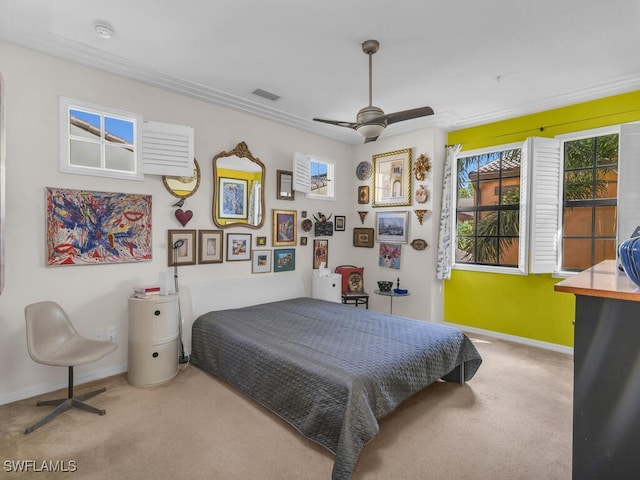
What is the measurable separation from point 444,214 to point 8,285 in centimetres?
456

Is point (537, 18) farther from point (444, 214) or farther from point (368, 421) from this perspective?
point (368, 421)

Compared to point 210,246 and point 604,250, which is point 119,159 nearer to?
point 210,246

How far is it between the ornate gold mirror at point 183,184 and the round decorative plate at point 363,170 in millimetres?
2594

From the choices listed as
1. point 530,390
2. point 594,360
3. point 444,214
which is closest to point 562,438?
point 530,390

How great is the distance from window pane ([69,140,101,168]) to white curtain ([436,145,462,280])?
3969 mm

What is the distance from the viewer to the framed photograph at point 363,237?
5121 millimetres

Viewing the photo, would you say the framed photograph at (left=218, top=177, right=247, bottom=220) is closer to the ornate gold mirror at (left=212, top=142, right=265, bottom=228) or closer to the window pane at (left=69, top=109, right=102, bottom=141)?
the ornate gold mirror at (left=212, top=142, right=265, bottom=228)

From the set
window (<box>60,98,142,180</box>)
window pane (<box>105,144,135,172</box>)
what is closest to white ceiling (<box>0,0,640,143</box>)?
window (<box>60,98,142,180</box>)

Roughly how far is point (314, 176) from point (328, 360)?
3232 millimetres

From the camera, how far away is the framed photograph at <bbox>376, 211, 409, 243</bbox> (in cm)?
471

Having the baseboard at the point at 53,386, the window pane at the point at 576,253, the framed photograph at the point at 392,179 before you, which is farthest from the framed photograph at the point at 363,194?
the baseboard at the point at 53,386

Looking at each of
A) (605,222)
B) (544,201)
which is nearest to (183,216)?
(544,201)

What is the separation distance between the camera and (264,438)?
2.19m

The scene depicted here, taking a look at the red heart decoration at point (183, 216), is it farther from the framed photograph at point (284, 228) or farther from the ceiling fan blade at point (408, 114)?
the ceiling fan blade at point (408, 114)
